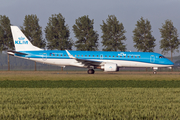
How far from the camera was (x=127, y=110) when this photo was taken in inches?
363

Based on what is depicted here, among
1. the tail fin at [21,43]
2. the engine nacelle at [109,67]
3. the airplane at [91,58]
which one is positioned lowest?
the engine nacelle at [109,67]

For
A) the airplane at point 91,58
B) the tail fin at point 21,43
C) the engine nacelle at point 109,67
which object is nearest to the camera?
the engine nacelle at point 109,67

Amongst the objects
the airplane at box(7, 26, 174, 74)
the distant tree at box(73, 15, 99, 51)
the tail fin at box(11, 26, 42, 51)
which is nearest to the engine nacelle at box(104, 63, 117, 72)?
the airplane at box(7, 26, 174, 74)

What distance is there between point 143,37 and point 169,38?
5.47m

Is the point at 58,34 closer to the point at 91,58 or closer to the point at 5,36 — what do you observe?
the point at 5,36

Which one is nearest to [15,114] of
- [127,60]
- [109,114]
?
[109,114]

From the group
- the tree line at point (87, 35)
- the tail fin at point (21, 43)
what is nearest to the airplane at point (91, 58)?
the tail fin at point (21, 43)

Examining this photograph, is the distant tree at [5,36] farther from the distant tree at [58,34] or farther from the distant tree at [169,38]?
the distant tree at [169,38]

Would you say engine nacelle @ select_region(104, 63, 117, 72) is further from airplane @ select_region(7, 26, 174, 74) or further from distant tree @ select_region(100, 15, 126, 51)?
distant tree @ select_region(100, 15, 126, 51)

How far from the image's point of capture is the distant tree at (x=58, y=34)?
53.7 m

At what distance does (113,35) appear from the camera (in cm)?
5462

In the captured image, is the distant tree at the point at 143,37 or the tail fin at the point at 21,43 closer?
the tail fin at the point at 21,43

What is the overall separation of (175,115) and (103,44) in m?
45.8

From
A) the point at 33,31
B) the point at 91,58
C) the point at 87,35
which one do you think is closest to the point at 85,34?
the point at 87,35
